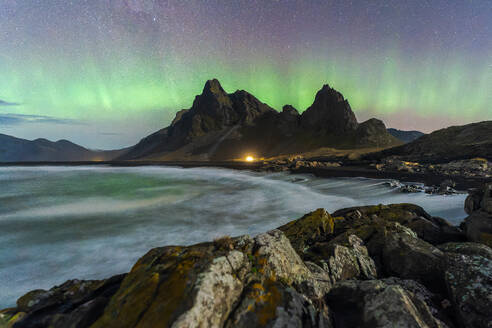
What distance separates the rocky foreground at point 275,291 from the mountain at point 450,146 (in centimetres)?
6337

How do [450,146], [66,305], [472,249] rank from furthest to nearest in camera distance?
[450,146]
[472,249]
[66,305]

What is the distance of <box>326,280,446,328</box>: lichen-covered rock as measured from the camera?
11.7 feet

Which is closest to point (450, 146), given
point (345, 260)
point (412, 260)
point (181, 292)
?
point (412, 260)

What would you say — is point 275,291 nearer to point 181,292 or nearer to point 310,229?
point 181,292

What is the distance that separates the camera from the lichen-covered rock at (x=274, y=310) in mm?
3547

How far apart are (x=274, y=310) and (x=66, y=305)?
556 centimetres

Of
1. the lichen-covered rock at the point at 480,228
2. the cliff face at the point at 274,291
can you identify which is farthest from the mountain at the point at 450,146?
the cliff face at the point at 274,291

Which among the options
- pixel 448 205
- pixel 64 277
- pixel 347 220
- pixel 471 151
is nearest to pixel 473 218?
pixel 347 220

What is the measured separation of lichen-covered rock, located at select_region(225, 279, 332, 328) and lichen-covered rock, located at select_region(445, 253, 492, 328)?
2.95 m

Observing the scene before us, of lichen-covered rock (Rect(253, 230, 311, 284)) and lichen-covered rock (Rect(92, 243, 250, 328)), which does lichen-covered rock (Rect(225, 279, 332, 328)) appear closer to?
lichen-covered rock (Rect(92, 243, 250, 328))

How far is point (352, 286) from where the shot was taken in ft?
15.7

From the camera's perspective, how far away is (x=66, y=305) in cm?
525

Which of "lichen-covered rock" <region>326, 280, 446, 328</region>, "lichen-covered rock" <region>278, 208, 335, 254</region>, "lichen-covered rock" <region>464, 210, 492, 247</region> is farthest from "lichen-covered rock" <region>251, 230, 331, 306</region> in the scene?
"lichen-covered rock" <region>464, 210, 492, 247</region>

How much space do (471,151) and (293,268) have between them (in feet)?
234
